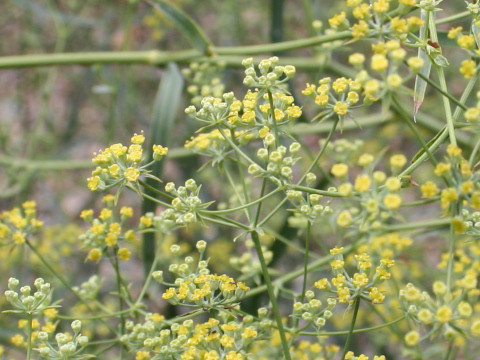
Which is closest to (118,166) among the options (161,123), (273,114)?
(273,114)

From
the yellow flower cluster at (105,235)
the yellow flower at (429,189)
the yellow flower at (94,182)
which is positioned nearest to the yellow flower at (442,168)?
the yellow flower at (429,189)

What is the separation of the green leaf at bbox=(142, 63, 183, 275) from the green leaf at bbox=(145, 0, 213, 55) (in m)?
0.11

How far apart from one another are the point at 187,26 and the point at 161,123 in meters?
0.24

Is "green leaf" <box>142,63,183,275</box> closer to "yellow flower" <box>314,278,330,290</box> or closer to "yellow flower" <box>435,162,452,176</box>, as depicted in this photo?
"yellow flower" <box>314,278,330,290</box>

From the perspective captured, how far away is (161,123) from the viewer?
1.67 meters

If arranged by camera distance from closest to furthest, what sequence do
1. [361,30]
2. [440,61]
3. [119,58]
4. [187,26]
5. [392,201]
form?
[392,201] → [361,30] → [440,61] → [187,26] → [119,58]

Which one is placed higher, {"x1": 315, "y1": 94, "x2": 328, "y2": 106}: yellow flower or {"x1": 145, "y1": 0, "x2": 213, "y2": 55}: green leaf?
{"x1": 145, "y1": 0, "x2": 213, "y2": 55}: green leaf

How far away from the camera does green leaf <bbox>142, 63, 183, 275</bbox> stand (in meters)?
1.57

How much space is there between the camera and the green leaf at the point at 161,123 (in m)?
1.57

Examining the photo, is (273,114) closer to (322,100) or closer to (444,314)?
(322,100)

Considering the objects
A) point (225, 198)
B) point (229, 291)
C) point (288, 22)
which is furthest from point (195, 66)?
point (288, 22)

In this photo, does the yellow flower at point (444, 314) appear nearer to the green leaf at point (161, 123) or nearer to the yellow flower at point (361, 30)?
the yellow flower at point (361, 30)

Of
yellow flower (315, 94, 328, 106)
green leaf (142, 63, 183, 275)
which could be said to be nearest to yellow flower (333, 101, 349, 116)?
yellow flower (315, 94, 328, 106)

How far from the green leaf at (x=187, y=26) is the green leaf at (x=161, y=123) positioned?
0.36ft
